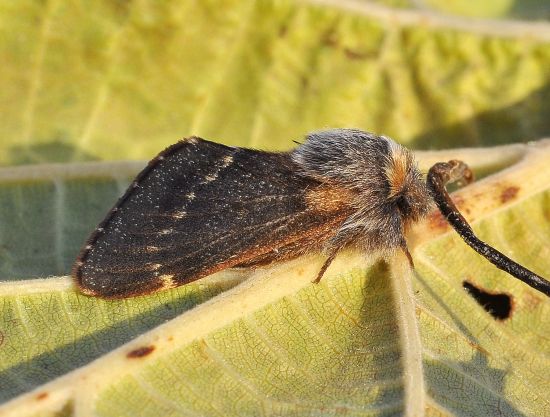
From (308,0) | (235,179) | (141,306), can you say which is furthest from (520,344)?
(308,0)

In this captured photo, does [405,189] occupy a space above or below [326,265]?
above

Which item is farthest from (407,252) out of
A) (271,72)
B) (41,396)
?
(271,72)

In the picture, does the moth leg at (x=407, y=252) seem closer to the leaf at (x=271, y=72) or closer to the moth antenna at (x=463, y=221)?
the moth antenna at (x=463, y=221)

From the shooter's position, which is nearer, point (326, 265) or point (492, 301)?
point (326, 265)

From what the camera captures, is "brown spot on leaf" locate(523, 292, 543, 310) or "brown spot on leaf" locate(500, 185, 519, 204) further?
"brown spot on leaf" locate(500, 185, 519, 204)

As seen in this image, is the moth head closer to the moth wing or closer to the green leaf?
the green leaf

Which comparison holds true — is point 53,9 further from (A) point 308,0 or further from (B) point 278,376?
(B) point 278,376

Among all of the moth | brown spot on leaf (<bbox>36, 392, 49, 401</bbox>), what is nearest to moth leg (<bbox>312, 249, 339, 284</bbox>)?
the moth

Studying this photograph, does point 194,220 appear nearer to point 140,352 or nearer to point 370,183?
point 140,352
